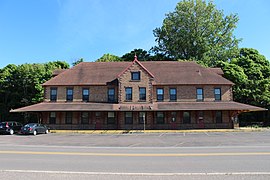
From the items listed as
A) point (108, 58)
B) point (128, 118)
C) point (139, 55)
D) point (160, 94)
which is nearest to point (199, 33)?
point (139, 55)

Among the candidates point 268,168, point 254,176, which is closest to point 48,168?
point 254,176

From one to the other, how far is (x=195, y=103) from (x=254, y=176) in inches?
1090

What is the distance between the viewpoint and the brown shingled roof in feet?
119

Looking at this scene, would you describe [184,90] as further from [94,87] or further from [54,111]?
[54,111]

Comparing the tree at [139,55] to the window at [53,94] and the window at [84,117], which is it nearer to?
the window at [53,94]

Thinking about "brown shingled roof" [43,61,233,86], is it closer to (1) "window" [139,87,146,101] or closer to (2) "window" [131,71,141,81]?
(1) "window" [139,87,146,101]

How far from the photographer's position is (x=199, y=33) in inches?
2219

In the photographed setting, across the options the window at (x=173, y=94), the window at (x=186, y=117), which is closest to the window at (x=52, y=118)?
the window at (x=173, y=94)

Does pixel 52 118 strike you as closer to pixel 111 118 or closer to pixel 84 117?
pixel 84 117

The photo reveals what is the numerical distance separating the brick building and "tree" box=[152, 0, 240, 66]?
1865cm

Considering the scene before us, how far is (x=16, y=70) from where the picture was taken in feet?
155

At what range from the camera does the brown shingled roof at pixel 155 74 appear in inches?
1427

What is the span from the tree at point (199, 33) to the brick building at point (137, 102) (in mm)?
18651

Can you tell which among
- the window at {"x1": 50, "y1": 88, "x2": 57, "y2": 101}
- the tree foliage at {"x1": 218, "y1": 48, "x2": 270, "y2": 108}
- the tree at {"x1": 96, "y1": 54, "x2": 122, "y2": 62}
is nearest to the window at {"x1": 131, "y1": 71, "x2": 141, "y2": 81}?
the window at {"x1": 50, "y1": 88, "x2": 57, "y2": 101}
